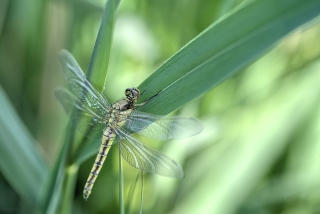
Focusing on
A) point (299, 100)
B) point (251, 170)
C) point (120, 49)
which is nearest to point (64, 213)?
point (251, 170)

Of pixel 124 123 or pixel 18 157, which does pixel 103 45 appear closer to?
pixel 124 123

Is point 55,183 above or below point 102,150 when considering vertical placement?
below

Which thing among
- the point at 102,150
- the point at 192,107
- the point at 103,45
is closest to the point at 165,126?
the point at 102,150

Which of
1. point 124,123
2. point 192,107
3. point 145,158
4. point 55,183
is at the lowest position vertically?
point 55,183

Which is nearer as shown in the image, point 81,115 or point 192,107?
point 81,115

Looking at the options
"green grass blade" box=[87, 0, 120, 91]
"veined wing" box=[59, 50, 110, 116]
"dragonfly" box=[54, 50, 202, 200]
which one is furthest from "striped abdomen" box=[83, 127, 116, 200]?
"green grass blade" box=[87, 0, 120, 91]

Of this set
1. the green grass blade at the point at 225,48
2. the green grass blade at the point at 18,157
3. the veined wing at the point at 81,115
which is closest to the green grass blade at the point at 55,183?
the veined wing at the point at 81,115
